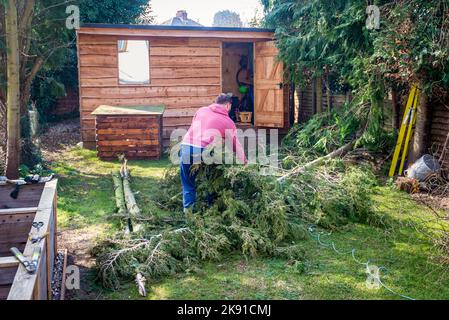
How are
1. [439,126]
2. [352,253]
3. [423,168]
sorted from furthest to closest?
[439,126], [423,168], [352,253]

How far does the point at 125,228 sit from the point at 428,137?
5716 millimetres

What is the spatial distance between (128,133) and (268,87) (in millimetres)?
4395

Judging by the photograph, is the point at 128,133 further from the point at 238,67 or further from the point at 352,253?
the point at 238,67

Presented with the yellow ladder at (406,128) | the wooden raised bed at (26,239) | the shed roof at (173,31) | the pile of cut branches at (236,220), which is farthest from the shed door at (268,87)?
the wooden raised bed at (26,239)

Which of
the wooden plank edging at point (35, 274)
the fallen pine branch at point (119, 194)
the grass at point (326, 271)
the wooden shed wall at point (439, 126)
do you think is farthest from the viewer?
the wooden shed wall at point (439, 126)

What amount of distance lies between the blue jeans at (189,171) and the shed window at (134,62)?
675 centimetres

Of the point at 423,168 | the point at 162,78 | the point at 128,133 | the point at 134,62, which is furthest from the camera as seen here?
the point at 162,78

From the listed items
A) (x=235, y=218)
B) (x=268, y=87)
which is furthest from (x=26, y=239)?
(x=268, y=87)

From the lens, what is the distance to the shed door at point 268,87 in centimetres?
1306

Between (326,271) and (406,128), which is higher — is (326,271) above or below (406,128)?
below

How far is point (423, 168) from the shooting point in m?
7.94

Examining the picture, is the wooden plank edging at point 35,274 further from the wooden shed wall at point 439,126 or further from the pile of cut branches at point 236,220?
the wooden shed wall at point 439,126

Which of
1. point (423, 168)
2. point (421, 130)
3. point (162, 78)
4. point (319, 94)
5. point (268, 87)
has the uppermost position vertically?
point (162, 78)

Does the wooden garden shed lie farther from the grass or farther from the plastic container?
the grass
